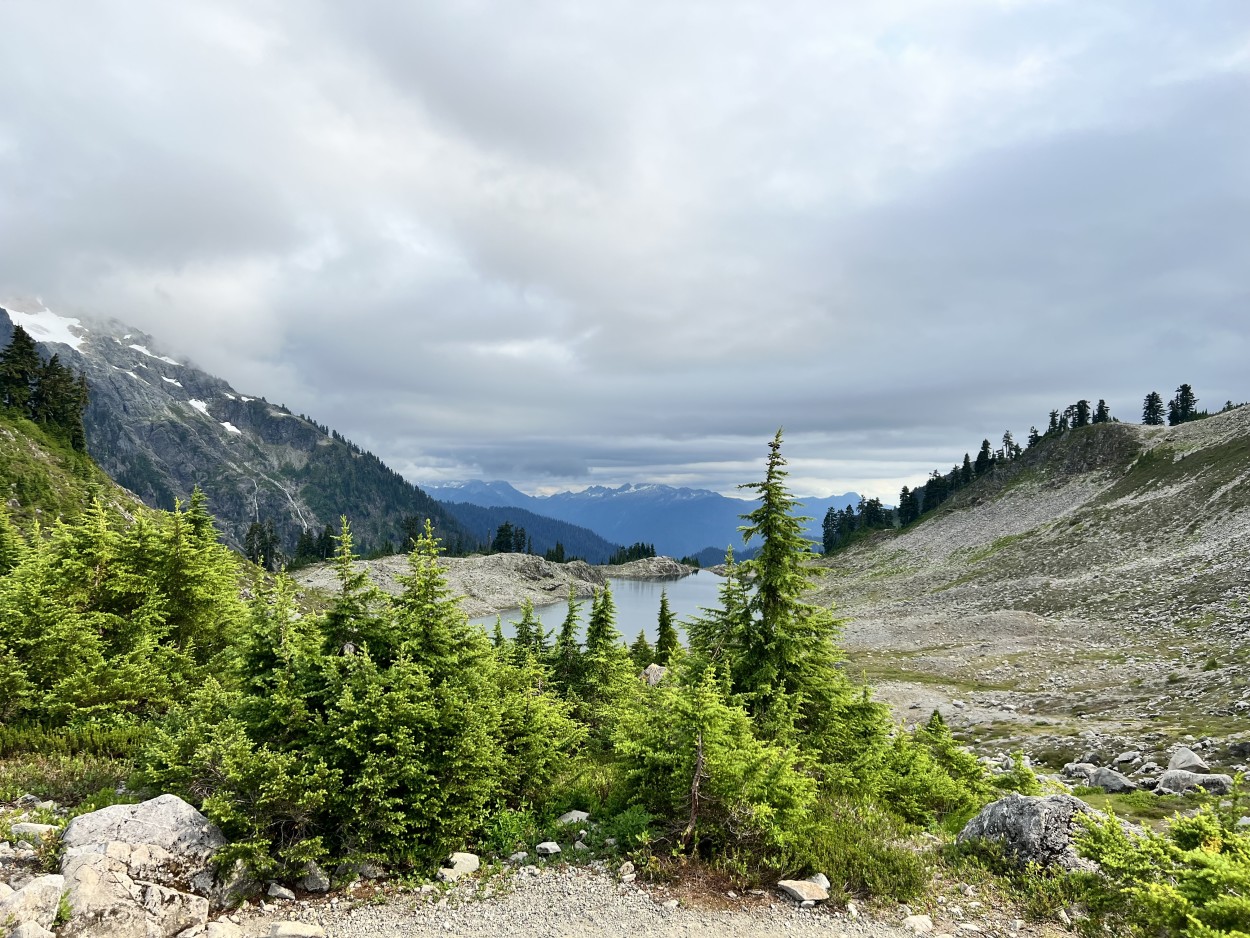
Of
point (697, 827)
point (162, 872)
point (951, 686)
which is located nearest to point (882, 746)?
point (697, 827)

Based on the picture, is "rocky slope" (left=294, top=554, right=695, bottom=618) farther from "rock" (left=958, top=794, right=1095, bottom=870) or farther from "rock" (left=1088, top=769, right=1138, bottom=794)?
"rock" (left=958, top=794, right=1095, bottom=870)

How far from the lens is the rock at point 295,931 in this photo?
8242 millimetres

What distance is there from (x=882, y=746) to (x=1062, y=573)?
67257mm

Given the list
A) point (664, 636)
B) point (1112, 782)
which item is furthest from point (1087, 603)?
point (1112, 782)

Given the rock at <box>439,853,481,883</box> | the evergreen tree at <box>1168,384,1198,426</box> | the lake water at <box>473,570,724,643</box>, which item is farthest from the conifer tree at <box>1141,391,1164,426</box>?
the rock at <box>439,853,481,883</box>

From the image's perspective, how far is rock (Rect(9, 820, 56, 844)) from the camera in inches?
364

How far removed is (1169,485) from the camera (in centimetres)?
7881

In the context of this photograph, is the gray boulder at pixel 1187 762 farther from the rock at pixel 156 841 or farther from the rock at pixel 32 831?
the rock at pixel 32 831

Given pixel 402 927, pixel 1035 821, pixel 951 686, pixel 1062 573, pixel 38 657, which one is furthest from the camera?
pixel 1062 573

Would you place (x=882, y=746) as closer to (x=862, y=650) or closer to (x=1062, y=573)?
(x=862, y=650)

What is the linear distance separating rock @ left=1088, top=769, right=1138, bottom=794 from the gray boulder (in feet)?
4.48

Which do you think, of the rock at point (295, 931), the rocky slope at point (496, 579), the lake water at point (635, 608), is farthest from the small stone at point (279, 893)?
the rocky slope at point (496, 579)

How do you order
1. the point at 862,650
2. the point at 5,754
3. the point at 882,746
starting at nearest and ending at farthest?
the point at 5,754, the point at 882,746, the point at 862,650

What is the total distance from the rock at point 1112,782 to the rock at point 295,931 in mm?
21127
